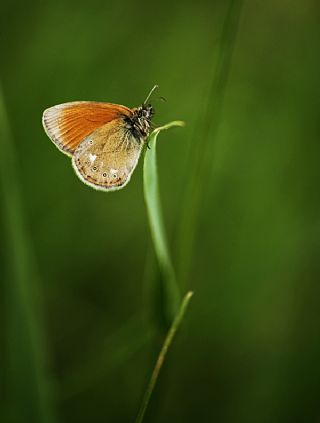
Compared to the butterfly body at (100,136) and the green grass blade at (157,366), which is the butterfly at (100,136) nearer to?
the butterfly body at (100,136)

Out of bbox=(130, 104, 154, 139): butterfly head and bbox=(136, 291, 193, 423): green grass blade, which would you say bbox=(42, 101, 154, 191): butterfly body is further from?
bbox=(136, 291, 193, 423): green grass blade

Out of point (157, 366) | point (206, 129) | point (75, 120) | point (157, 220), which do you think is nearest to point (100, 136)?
point (75, 120)

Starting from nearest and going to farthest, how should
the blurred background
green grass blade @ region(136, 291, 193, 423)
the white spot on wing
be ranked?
green grass blade @ region(136, 291, 193, 423) → the white spot on wing → the blurred background

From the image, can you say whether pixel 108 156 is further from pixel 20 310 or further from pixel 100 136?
pixel 20 310

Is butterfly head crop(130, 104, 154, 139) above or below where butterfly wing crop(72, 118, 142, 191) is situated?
above

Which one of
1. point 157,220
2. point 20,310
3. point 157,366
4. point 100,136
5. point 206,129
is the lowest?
point 157,366

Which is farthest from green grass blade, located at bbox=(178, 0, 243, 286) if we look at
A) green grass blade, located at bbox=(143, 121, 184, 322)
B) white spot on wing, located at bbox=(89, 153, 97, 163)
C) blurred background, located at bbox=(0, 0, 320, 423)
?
blurred background, located at bbox=(0, 0, 320, 423)
